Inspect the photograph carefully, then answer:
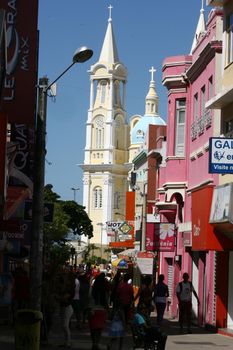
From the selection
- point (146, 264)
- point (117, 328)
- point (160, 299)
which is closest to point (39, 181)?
point (117, 328)

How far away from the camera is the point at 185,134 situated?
34.9 metres

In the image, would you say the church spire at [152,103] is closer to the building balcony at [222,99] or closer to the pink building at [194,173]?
the pink building at [194,173]

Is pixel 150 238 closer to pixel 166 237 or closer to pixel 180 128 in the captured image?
pixel 166 237

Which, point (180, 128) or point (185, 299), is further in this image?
point (180, 128)

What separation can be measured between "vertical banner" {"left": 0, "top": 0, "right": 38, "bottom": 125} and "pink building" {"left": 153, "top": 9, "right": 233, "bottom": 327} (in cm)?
820

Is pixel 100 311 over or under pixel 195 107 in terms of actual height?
under

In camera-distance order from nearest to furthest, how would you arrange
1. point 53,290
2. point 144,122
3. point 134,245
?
point 53,290
point 134,245
point 144,122

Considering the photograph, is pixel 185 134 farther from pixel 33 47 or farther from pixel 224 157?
pixel 33 47

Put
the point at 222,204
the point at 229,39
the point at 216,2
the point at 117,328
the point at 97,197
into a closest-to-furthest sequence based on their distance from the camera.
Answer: the point at 117,328, the point at 222,204, the point at 229,39, the point at 216,2, the point at 97,197

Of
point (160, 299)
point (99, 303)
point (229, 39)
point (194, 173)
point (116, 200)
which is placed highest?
point (116, 200)

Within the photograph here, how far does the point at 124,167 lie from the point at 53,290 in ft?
494

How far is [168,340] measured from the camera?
23109 mm

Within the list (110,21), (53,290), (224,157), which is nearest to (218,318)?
(224,157)

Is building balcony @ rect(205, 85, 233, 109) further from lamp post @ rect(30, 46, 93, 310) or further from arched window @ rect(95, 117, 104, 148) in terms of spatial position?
arched window @ rect(95, 117, 104, 148)
